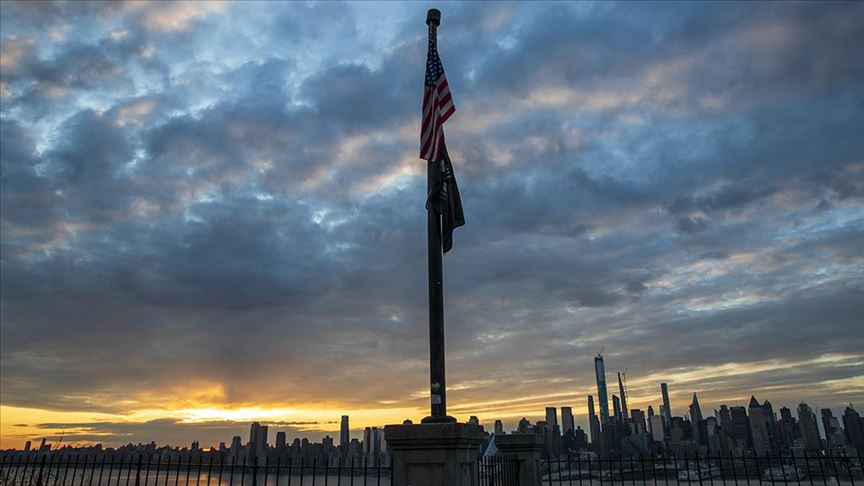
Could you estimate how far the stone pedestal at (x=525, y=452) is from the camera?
Result: 1349cm

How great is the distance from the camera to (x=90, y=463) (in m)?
12.4

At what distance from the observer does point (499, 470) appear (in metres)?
11.4

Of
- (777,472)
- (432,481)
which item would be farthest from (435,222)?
(777,472)

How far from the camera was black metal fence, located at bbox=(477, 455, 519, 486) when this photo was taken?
10.9 meters

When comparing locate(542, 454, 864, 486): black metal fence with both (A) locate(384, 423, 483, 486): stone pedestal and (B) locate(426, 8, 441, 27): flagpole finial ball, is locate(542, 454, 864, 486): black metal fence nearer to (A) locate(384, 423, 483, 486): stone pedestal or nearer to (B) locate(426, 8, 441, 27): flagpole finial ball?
(A) locate(384, 423, 483, 486): stone pedestal

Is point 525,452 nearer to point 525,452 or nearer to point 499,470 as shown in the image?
point 525,452

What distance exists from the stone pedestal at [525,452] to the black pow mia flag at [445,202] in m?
5.89

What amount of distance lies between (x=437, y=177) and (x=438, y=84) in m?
2.05

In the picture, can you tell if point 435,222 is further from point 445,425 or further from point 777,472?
point 777,472

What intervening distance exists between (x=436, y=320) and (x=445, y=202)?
2.27 metres

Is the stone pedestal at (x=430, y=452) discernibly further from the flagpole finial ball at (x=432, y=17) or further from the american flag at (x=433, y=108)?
the flagpole finial ball at (x=432, y=17)

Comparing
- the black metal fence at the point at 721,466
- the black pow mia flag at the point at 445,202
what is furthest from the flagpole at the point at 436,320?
the black metal fence at the point at 721,466

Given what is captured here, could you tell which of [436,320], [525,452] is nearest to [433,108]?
[436,320]

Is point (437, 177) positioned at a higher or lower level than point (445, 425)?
higher
